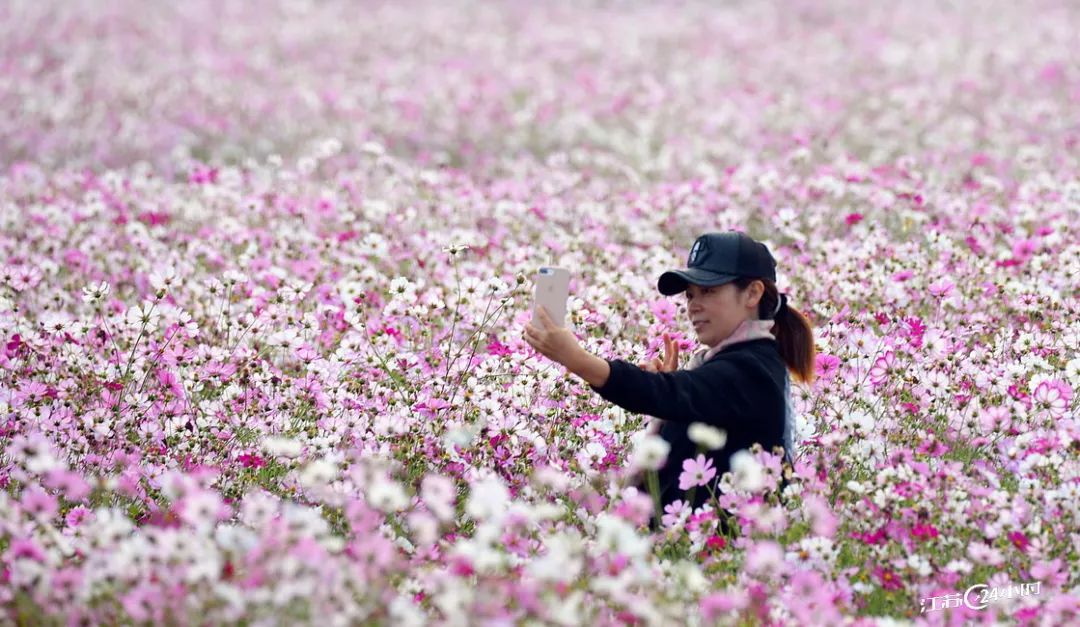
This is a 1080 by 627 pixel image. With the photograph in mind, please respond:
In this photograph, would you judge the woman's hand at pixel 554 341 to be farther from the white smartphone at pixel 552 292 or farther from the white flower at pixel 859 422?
the white flower at pixel 859 422

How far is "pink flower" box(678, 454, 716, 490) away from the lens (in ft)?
12.1

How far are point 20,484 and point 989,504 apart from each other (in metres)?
3.30

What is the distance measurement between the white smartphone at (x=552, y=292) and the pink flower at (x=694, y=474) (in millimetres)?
577

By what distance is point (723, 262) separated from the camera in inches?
159

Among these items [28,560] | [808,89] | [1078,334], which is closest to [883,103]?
[808,89]

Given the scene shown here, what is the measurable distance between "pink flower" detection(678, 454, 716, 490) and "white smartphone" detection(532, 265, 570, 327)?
58 cm

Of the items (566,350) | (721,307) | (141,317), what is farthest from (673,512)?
(141,317)

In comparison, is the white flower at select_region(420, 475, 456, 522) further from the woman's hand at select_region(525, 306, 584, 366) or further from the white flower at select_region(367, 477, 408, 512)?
the woman's hand at select_region(525, 306, 584, 366)

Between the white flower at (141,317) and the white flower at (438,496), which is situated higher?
the white flower at (141,317)

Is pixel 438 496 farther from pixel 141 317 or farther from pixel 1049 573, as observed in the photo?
pixel 141 317

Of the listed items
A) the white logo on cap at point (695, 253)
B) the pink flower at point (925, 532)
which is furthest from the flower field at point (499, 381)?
the white logo on cap at point (695, 253)

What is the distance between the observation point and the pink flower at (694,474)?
370 centimetres

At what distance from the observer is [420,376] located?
5.02m

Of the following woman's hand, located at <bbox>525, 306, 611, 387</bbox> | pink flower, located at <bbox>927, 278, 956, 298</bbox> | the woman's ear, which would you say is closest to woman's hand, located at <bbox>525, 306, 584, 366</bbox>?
woman's hand, located at <bbox>525, 306, 611, 387</bbox>
